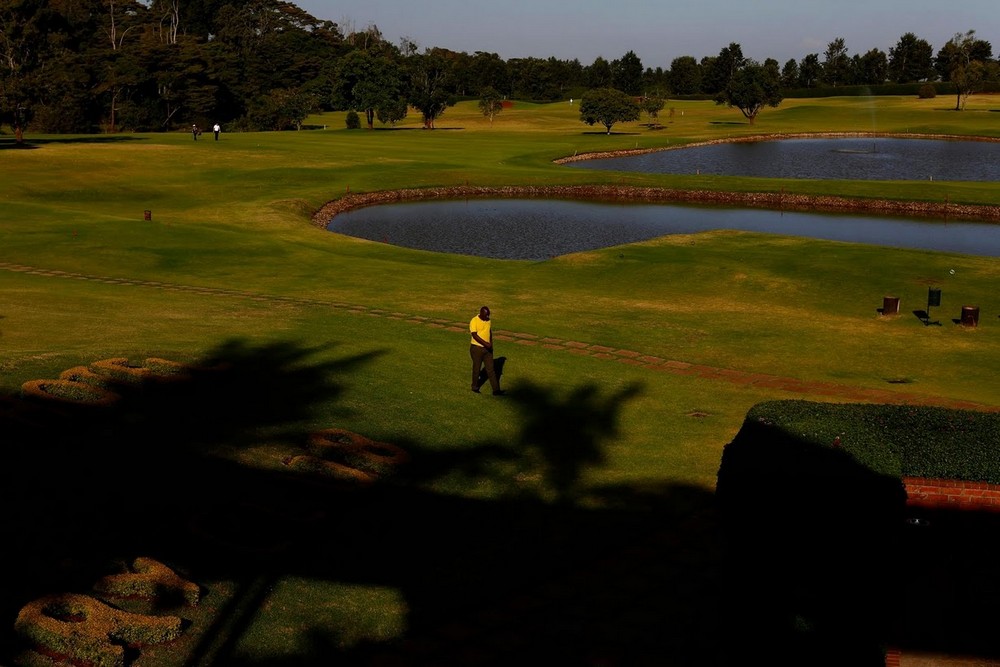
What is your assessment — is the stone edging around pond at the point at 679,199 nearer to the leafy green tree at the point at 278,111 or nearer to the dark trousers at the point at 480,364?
the dark trousers at the point at 480,364

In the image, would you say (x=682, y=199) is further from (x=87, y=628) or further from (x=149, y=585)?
(x=87, y=628)

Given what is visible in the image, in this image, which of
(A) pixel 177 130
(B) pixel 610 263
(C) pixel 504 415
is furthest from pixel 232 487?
(A) pixel 177 130

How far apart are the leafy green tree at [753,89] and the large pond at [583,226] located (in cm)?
9758

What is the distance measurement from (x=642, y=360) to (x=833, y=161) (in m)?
92.8

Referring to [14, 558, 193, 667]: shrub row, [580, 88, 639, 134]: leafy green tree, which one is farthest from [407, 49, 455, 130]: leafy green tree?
[14, 558, 193, 667]: shrub row

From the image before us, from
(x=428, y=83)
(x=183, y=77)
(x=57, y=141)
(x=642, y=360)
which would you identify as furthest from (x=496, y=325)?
(x=428, y=83)

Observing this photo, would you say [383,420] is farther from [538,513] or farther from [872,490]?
[872,490]

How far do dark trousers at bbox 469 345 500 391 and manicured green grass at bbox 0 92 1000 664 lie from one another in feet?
1.31

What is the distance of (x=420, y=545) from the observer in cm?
1366

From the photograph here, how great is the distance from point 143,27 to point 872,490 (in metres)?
187

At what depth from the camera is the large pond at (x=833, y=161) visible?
315 feet

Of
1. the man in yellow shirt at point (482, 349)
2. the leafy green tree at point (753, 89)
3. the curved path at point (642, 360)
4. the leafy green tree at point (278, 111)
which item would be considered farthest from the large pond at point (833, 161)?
the man in yellow shirt at point (482, 349)

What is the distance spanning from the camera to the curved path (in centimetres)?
2264

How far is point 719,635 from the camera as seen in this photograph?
11336 mm
